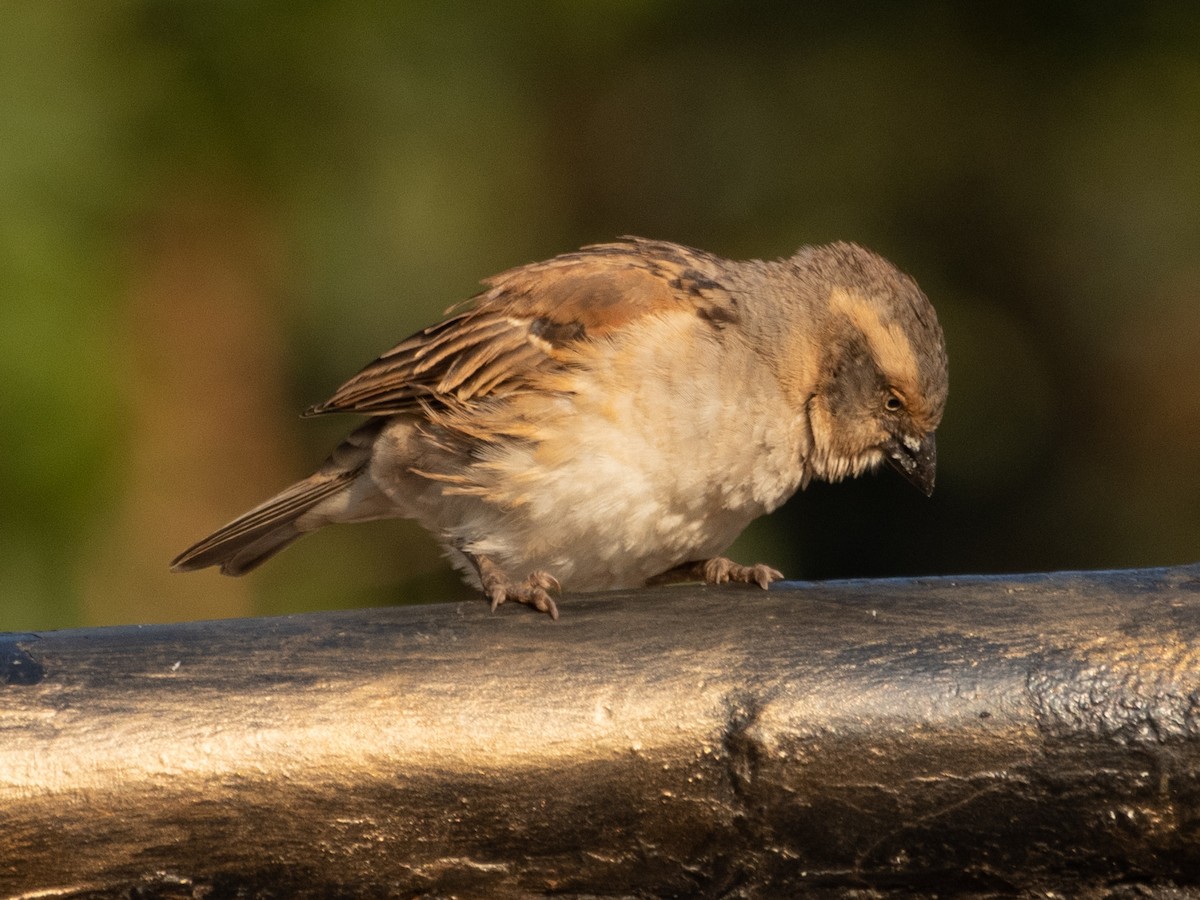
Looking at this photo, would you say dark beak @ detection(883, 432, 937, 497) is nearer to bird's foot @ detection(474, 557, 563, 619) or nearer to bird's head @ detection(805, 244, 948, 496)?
bird's head @ detection(805, 244, 948, 496)

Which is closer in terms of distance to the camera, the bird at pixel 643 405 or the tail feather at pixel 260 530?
the bird at pixel 643 405

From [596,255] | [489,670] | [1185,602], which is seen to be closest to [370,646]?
[489,670]

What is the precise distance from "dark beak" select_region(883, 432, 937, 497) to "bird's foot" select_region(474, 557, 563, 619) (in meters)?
1.09

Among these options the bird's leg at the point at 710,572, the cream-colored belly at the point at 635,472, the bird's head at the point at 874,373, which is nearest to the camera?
the cream-colored belly at the point at 635,472

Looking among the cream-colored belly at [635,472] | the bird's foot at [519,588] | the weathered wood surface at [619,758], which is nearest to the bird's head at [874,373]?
the cream-colored belly at [635,472]

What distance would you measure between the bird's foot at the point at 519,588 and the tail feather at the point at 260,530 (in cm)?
79

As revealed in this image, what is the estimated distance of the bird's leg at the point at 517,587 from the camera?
121 inches

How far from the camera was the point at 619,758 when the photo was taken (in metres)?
2.47

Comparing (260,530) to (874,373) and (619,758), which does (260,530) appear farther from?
(619,758)

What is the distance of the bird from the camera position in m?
3.99

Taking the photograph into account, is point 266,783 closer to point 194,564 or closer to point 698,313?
point 698,313

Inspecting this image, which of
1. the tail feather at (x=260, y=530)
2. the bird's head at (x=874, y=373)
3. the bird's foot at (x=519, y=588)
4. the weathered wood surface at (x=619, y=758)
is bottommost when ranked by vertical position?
the weathered wood surface at (x=619, y=758)

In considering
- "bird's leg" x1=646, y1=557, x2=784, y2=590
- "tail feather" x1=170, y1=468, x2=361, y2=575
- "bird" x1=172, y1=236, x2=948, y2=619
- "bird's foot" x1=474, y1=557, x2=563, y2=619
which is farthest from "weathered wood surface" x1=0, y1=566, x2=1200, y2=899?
"tail feather" x1=170, y1=468, x2=361, y2=575

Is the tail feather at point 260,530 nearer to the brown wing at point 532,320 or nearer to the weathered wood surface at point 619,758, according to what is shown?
the brown wing at point 532,320
